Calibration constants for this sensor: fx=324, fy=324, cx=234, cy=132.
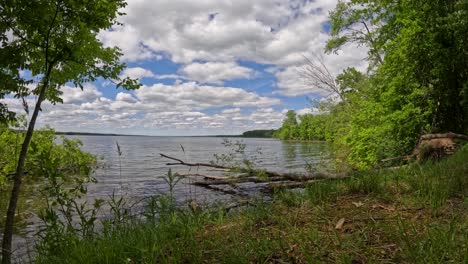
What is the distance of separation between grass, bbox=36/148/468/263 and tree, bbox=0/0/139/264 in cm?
199

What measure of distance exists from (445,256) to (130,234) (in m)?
3.19

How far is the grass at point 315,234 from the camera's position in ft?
9.44

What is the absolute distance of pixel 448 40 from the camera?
13.1 meters

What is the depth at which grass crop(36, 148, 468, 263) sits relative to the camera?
2877 mm

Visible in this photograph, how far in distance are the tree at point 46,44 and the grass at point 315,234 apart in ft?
6.53

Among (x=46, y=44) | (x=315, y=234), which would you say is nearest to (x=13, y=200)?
(x=46, y=44)

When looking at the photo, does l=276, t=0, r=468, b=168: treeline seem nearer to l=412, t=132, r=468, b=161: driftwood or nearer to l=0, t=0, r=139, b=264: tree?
l=412, t=132, r=468, b=161: driftwood

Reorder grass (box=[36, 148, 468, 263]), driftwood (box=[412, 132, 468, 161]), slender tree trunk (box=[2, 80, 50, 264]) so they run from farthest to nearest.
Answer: driftwood (box=[412, 132, 468, 161]), slender tree trunk (box=[2, 80, 50, 264]), grass (box=[36, 148, 468, 263])

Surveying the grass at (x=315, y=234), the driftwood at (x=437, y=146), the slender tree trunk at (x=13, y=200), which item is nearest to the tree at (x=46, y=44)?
the slender tree trunk at (x=13, y=200)

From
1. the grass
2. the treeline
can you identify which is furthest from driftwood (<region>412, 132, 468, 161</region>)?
the grass

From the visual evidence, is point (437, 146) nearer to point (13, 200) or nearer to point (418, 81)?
point (418, 81)

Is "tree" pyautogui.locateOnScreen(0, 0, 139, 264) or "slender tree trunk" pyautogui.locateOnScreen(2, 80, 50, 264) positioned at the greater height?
"tree" pyautogui.locateOnScreen(0, 0, 139, 264)

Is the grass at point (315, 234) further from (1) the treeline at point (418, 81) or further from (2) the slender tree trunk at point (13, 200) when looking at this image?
(1) the treeline at point (418, 81)

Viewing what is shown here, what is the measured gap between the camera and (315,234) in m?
3.32
